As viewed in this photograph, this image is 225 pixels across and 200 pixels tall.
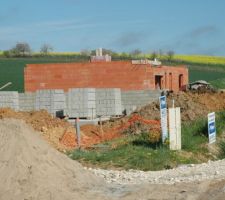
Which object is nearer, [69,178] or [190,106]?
[69,178]

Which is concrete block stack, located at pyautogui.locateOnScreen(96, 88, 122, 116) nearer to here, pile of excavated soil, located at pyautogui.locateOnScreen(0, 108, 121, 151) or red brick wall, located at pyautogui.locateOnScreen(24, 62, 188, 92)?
pile of excavated soil, located at pyautogui.locateOnScreen(0, 108, 121, 151)

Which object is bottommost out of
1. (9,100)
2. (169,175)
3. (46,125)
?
(169,175)

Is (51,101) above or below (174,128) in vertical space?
above

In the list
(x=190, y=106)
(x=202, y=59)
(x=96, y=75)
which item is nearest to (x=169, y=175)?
(x=190, y=106)

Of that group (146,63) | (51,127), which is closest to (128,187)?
(51,127)

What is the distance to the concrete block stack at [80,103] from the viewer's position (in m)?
33.0

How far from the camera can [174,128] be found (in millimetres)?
19656

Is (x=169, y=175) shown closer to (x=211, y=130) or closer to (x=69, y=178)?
(x=69, y=178)

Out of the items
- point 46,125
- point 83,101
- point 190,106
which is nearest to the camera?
point 46,125

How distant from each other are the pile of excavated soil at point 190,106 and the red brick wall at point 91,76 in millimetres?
6547

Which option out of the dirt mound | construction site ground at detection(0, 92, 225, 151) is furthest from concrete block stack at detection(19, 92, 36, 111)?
the dirt mound

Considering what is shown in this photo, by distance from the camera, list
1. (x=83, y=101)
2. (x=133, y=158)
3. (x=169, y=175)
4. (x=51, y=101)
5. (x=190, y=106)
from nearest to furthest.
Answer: (x=169, y=175) < (x=133, y=158) < (x=190, y=106) < (x=83, y=101) < (x=51, y=101)

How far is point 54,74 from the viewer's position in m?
42.4

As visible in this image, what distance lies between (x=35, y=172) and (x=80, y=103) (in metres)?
21.4
